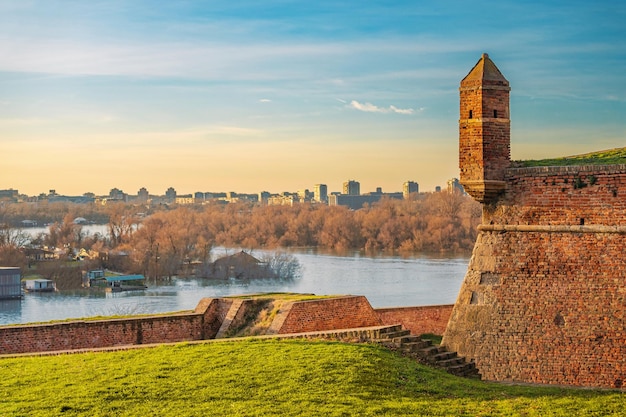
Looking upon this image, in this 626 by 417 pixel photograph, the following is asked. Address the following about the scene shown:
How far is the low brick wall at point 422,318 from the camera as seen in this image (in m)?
18.4

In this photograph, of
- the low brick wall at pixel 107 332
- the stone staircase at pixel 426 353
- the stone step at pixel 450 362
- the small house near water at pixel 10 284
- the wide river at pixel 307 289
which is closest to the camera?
the stone staircase at pixel 426 353

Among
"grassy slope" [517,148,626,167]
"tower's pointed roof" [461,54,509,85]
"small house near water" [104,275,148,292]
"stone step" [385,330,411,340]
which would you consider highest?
"tower's pointed roof" [461,54,509,85]

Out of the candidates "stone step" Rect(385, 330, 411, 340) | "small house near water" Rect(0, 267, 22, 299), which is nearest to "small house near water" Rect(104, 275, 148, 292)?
"small house near water" Rect(0, 267, 22, 299)

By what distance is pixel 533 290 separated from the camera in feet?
41.2

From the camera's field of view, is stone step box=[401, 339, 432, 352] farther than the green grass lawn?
Yes

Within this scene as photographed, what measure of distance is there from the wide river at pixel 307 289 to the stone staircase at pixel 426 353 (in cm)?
2230

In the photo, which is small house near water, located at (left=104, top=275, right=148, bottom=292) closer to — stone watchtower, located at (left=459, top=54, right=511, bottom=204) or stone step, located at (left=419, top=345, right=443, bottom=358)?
stone step, located at (left=419, top=345, right=443, bottom=358)

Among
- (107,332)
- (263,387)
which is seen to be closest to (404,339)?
(263,387)

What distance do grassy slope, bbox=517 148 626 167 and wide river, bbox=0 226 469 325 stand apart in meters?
21.7

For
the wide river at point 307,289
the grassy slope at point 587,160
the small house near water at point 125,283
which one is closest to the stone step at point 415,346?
the grassy slope at point 587,160

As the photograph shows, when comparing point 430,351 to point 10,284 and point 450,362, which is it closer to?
point 450,362

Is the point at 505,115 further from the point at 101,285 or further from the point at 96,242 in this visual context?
the point at 96,242

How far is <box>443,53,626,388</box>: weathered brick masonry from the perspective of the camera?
12.0 m

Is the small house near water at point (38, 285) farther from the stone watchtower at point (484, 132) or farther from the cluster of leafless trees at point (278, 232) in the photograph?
the stone watchtower at point (484, 132)
